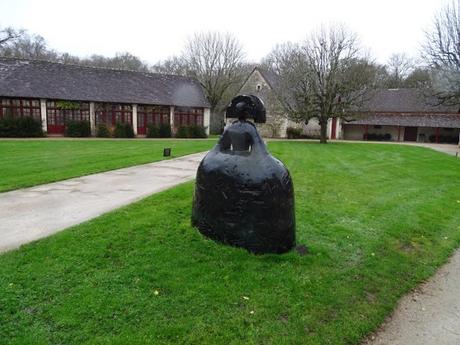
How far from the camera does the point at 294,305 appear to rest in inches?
158

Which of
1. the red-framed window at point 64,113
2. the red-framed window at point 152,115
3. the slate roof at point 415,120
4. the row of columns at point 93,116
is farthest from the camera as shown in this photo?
the slate roof at point 415,120

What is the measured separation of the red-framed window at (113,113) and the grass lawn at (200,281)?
29.6 meters

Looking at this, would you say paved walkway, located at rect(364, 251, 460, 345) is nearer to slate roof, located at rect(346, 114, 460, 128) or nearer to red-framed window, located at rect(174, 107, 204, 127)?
red-framed window, located at rect(174, 107, 204, 127)

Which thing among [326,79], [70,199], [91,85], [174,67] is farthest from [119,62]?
[70,199]

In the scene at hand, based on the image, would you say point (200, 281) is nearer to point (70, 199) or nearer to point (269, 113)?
point (70, 199)

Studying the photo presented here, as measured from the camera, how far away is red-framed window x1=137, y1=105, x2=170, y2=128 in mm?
36438

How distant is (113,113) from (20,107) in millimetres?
7763

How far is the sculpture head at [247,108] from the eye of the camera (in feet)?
17.5

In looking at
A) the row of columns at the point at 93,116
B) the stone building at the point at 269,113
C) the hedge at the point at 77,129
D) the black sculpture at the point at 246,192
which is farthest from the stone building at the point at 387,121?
the black sculpture at the point at 246,192

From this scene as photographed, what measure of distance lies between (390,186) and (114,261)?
29.6 feet

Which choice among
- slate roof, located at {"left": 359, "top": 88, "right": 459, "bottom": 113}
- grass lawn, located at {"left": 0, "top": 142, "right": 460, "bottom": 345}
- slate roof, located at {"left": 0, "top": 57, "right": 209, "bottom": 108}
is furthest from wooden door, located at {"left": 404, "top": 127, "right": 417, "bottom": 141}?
grass lawn, located at {"left": 0, "top": 142, "right": 460, "bottom": 345}

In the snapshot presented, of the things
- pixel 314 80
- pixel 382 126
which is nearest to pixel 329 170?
pixel 314 80

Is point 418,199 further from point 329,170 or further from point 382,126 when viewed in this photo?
point 382,126

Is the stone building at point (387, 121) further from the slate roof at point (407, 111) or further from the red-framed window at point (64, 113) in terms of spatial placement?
the red-framed window at point (64, 113)
